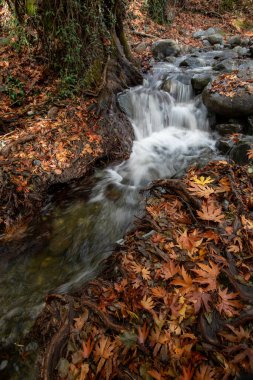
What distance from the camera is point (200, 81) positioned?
7160mm

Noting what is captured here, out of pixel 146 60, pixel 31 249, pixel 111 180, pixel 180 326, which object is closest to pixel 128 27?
pixel 146 60

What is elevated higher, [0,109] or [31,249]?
[0,109]

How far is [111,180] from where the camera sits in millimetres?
5270

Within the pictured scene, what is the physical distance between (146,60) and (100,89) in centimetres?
434

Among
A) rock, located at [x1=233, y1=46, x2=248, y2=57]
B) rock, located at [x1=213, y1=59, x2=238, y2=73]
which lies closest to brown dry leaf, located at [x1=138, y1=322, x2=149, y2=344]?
rock, located at [x1=213, y1=59, x2=238, y2=73]

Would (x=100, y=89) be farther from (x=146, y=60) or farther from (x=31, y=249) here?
(x=146, y=60)

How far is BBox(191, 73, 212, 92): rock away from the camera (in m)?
7.11

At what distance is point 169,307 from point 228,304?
48 centimetres

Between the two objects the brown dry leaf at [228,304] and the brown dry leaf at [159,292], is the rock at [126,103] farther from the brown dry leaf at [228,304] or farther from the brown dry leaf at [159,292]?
the brown dry leaf at [228,304]

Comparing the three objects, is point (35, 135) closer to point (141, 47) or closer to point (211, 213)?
point (211, 213)

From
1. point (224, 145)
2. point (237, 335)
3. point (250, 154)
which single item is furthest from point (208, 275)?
point (224, 145)

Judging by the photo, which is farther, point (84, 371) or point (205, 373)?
point (84, 371)

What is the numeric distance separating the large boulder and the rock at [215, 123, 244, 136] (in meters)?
0.24

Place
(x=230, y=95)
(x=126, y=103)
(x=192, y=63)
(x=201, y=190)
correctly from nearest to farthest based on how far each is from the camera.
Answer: (x=201, y=190) < (x=230, y=95) < (x=126, y=103) < (x=192, y=63)
